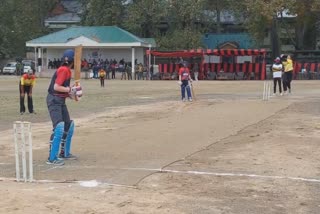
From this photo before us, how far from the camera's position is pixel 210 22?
64.7m

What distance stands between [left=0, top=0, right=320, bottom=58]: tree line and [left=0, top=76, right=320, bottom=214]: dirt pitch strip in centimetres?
3299

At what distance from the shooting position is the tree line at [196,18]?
4982cm

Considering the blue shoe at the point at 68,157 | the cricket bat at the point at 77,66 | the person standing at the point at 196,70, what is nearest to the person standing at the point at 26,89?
the blue shoe at the point at 68,157

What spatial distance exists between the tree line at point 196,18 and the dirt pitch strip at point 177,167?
32986 millimetres

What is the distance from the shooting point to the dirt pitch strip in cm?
711

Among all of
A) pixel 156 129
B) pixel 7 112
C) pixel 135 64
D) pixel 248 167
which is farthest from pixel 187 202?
pixel 135 64

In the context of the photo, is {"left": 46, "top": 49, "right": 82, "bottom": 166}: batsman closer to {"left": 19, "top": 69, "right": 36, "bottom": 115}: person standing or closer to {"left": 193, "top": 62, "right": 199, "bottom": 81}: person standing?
{"left": 19, "top": 69, "right": 36, "bottom": 115}: person standing

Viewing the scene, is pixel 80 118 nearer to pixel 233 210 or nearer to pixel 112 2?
pixel 233 210

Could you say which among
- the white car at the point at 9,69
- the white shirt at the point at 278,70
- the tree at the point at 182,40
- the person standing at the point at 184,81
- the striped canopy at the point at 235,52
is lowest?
the white car at the point at 9,69

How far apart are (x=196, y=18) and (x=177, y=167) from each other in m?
50.5

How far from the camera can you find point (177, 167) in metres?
9.49

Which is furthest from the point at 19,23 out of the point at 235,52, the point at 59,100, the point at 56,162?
the point at 56,162

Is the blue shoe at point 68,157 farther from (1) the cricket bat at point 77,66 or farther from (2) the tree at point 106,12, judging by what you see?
(2) the tree at point 106,12

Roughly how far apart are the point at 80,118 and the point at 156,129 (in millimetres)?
4356
